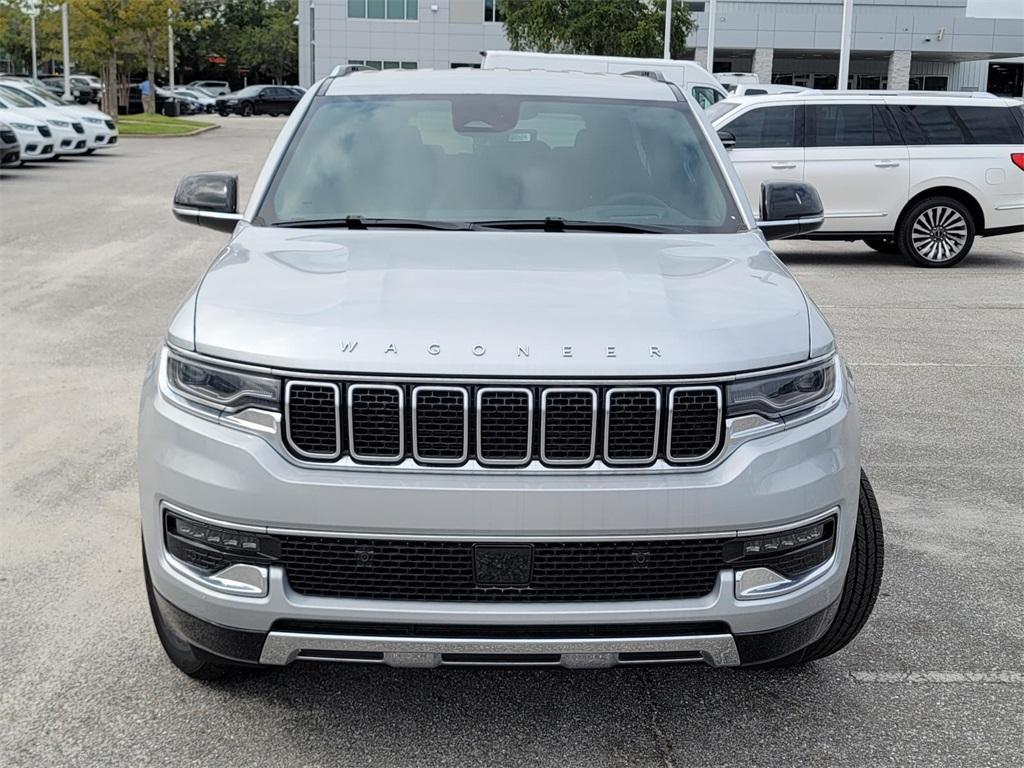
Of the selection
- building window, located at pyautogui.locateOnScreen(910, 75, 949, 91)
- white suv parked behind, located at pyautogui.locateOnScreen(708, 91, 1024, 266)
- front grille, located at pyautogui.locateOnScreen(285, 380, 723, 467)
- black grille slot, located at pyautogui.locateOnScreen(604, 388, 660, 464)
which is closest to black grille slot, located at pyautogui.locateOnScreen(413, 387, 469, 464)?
front grille, located at pyautogui.locateOnScreen(285, 380, 723, 467)

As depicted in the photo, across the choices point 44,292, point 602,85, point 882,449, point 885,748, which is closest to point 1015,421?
point 882,449

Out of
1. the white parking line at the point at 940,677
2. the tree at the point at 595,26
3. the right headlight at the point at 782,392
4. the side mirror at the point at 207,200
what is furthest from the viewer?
the tree at the point at 595,26

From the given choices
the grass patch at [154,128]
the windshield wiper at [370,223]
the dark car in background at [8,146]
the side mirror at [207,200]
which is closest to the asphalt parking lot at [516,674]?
the side mirror at [207,200]

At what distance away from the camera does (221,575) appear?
3.20 meters

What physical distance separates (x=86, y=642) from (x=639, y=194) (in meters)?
2.45

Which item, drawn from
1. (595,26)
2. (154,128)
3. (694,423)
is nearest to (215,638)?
(694,423)

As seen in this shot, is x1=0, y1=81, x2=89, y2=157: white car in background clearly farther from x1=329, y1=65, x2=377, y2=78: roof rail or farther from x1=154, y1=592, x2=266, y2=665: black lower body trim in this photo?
x1=154, y1=592, x2=266, y2=665: black lower body trim

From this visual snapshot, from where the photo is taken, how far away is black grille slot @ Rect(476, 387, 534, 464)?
3107 millimetres

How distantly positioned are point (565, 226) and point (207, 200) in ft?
4.92

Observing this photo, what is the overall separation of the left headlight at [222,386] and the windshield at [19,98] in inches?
1021

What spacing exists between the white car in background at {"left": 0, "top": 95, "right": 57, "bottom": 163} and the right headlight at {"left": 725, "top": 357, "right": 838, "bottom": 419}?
23.5 m

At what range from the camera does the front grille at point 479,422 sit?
311 centimetres

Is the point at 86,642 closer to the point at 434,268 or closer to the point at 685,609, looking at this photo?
the point at 434,268

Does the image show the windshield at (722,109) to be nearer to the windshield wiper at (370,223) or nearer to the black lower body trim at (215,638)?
the windshield wiper at (370,223)
